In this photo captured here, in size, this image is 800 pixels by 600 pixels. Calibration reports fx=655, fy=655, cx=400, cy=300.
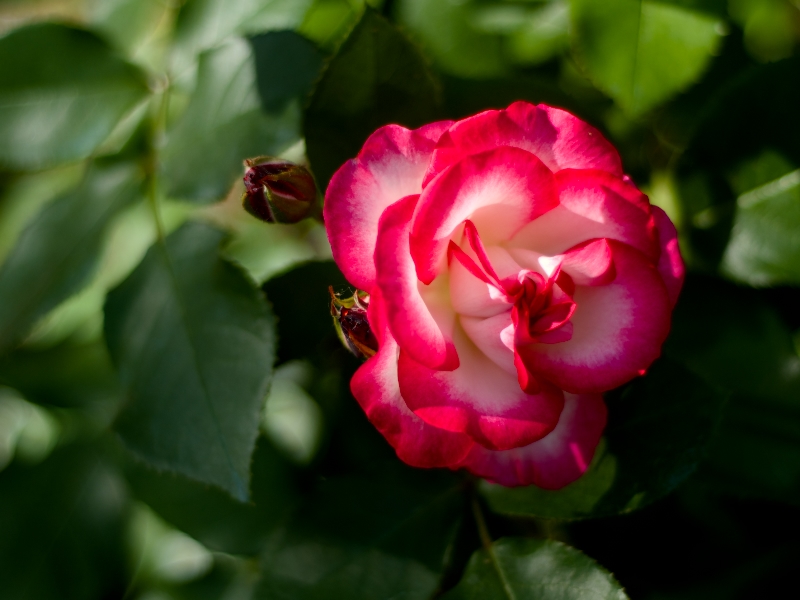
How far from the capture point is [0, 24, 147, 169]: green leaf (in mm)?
625

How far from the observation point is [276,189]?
0.48 meters

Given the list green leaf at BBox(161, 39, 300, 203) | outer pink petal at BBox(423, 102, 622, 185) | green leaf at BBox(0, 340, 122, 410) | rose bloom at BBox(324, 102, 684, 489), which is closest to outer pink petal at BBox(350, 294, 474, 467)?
rose bloom at BBox(324, 102, 684, 489)

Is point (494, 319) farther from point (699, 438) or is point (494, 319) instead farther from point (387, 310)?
point (699, 438)

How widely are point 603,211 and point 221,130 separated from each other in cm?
34

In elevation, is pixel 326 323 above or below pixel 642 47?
below

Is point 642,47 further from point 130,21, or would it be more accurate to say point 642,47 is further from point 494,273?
point 130,21

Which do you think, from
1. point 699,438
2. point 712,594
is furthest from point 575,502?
point 712,594

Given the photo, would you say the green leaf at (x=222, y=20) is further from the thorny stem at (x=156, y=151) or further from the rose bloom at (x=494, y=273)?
the rose bloom at (x=494, y=273)

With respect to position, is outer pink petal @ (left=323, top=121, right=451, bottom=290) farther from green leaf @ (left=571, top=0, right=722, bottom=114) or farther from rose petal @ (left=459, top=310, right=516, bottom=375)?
green leaf @ (left=571, top=0, right=722, bottom=114)

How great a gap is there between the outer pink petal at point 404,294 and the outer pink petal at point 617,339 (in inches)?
2.2

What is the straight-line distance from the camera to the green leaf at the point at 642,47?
0.58 meters

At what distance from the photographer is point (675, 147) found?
2.68 feet

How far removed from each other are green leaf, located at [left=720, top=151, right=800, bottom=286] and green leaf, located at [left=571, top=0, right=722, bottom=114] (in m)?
0.13

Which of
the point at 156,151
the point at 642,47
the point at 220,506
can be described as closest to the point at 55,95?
the point at 156,151
